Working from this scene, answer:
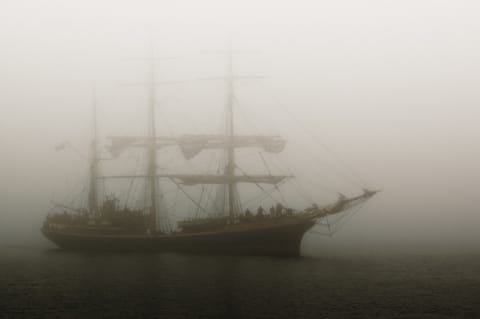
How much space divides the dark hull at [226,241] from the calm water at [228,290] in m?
3.02

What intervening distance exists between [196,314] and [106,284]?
13.8 m

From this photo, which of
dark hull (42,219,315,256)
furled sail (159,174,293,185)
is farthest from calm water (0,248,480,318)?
furled sail (159,174,293,185)

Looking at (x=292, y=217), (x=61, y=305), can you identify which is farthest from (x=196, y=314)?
(x=292, y=217)

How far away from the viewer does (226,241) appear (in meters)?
69.6

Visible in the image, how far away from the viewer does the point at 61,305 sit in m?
40.0

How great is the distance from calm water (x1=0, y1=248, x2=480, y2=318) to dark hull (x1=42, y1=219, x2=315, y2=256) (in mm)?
3020

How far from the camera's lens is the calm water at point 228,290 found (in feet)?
126

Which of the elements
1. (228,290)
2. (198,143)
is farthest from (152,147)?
(228,290)

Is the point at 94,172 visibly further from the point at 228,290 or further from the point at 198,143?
the point at 228,290

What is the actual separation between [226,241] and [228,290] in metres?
24.4

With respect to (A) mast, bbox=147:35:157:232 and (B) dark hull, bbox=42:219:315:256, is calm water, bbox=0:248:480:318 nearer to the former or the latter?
(B) dark hull, bbox=42:219:315:256

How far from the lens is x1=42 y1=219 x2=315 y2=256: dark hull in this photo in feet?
221

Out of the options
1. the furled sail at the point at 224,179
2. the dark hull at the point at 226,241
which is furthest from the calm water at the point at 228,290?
the furled sail at the point at 224,179

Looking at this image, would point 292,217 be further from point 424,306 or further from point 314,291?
point 424,306
